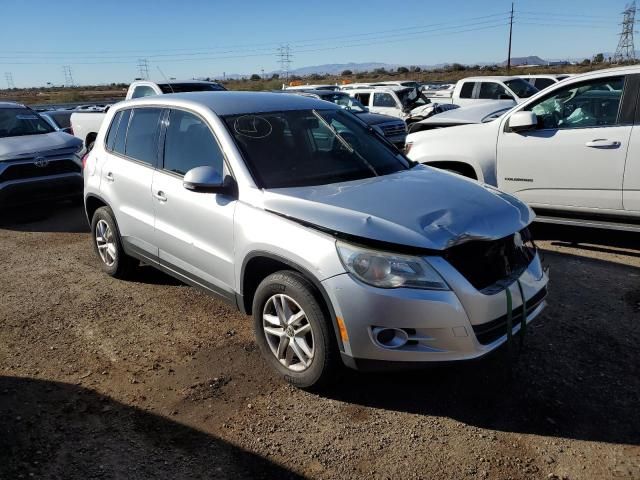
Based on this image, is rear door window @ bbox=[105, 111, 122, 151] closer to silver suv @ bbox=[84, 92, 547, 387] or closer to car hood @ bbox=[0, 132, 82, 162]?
silver suv @ bbox=[84, 92, 547, 387]

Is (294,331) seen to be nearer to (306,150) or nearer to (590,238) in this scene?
(306,150)

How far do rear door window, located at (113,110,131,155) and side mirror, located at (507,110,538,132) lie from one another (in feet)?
12.9

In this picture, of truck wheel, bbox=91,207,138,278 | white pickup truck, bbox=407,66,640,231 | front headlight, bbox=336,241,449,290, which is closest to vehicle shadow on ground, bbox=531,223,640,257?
white pickup truck, bbox=407,66,640,231

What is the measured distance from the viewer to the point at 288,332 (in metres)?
3.34

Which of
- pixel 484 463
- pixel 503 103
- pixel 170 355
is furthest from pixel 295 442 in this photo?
pixel 503 103

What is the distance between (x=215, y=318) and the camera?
4.50 m

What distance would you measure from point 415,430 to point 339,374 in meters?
0.54

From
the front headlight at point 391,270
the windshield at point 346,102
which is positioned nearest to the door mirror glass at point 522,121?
the front headlight at point 391,270

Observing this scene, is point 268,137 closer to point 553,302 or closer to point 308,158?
point 308,158

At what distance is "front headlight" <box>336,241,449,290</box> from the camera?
2.87 m

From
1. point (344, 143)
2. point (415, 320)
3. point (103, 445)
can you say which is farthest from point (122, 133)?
point (415, 320)

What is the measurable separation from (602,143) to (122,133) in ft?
15.1

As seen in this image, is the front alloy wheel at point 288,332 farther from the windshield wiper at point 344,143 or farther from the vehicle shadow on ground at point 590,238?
the vehicle shadow on ground at point 590,238

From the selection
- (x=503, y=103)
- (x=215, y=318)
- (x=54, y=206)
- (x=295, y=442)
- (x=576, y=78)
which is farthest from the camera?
(x=54, y=206)
